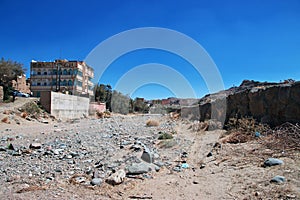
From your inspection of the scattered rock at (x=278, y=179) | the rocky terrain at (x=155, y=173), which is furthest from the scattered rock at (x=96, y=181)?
the scattered rock at (x=278, y=179)

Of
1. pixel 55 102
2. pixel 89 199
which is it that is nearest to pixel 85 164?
pixel 89 199

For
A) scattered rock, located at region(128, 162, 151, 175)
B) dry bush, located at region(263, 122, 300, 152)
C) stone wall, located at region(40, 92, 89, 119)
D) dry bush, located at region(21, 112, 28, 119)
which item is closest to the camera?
scattered rock, located at region(128, 162, 151, 175)

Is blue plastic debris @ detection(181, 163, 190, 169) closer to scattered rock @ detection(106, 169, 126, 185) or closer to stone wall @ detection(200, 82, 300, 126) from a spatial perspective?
scattered rock @ detection(106, 169, 126, 185)

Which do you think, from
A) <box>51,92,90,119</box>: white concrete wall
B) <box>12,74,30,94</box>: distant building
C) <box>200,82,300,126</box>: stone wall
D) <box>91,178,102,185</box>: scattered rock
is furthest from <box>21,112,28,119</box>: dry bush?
<box>12,74,30,94</box>: distant building

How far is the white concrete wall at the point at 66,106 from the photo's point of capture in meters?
21.4

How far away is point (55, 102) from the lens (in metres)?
21.5

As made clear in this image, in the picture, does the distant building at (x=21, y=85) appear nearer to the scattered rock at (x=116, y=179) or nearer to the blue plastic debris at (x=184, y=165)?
the scattered rock at (x=116, y=179)

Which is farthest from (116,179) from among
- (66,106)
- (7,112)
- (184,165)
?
(66,106)

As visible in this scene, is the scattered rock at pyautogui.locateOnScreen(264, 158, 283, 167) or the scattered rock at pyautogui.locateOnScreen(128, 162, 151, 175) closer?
the scattered rock at pyautogui.locateOnScreen(264, 158, 283, 167)

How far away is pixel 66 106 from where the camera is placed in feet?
76.8

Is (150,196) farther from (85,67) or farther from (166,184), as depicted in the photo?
(85,67)

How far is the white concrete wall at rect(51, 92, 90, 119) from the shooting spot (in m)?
21.4

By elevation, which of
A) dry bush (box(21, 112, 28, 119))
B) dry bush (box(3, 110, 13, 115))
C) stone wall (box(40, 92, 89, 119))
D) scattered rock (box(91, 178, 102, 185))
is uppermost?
stone wall (box(40, 92, 89, 119))

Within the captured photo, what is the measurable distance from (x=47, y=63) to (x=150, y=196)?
43.6 m
